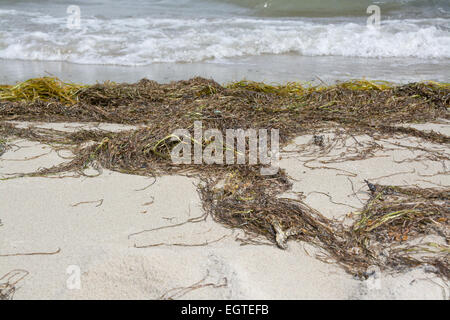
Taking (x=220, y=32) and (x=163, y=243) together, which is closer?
(x=163, y=243)

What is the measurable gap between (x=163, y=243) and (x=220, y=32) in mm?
5693

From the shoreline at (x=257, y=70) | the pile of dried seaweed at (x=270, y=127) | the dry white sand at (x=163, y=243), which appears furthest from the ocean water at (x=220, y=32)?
the dry white sand at (x=163, y=243)

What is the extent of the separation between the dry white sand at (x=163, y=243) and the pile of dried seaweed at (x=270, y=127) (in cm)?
9

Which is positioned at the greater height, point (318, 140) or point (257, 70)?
point (257, 70)

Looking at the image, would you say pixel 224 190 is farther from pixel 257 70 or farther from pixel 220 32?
pixel 220 32

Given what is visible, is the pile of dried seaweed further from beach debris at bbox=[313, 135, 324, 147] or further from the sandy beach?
beach debris at bbox=[313, 135, 324, 147]

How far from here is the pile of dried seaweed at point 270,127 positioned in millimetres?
1587

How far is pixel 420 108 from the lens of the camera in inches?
121

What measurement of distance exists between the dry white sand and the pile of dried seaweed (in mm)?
85

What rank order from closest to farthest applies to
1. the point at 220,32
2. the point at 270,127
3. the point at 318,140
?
1. the point at 318,140
2. the point at 270,127
3. the point at 220,32

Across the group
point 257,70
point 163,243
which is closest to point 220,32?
point 257,70

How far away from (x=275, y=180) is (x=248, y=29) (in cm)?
539

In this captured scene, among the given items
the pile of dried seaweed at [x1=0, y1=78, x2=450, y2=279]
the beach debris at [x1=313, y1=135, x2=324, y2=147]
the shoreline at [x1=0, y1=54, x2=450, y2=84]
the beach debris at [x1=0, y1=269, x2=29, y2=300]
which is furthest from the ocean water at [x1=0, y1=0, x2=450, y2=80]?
the beach debris at [x1=0, y1=269, x2=29, y2=300]

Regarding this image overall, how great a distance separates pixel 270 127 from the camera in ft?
8.58
